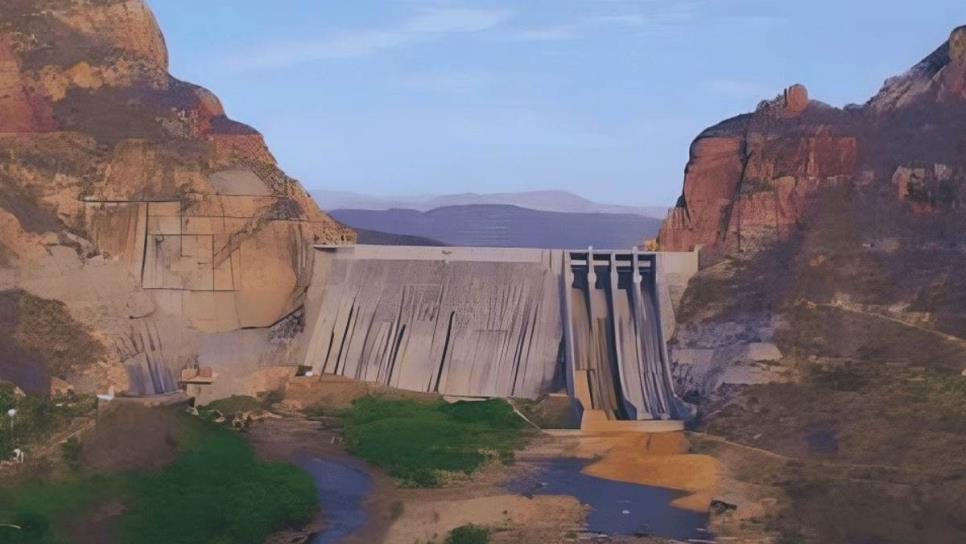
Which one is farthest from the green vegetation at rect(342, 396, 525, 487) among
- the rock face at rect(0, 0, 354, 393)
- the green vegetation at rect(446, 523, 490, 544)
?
the rock face at rect(0, 0, 354, 393)

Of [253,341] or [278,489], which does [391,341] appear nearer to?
[253,341]

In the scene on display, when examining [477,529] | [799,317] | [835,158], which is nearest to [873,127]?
[835,158]

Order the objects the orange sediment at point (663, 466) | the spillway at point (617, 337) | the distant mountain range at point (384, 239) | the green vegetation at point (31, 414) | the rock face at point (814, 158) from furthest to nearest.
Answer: the distant mountain range at point (384, 239), the rock face at point (814, 158), the spillway at point (617, 337), the orange sediment at point (663, 466), the green vegetation at point (31, 414)

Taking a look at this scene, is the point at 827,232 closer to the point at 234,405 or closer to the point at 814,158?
the point at 814,158

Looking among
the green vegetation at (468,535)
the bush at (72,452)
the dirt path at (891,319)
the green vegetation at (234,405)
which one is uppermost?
the dirt path at (891,319)

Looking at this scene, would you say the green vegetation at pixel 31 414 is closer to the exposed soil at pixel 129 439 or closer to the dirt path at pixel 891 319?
Answer: the exposed soil at pixel 129 439

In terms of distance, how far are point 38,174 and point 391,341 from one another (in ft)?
45.5

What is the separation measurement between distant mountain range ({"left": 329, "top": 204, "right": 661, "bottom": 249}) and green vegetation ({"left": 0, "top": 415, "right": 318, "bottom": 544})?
42.2 meters

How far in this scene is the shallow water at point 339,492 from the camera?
38.5m

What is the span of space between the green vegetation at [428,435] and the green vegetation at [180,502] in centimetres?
429

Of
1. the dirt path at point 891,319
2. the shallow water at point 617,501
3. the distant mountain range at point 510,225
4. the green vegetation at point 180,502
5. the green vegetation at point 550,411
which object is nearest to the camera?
the green vegetation at point 180,502

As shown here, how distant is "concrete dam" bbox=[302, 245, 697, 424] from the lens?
55.5 metres

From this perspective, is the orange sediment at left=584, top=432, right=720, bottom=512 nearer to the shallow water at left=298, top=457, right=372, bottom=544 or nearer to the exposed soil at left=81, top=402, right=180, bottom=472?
the shallow water at left=298, top=457, right=372, bottom=544

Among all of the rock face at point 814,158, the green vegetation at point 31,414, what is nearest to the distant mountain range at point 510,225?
the rock face at point 814,158
